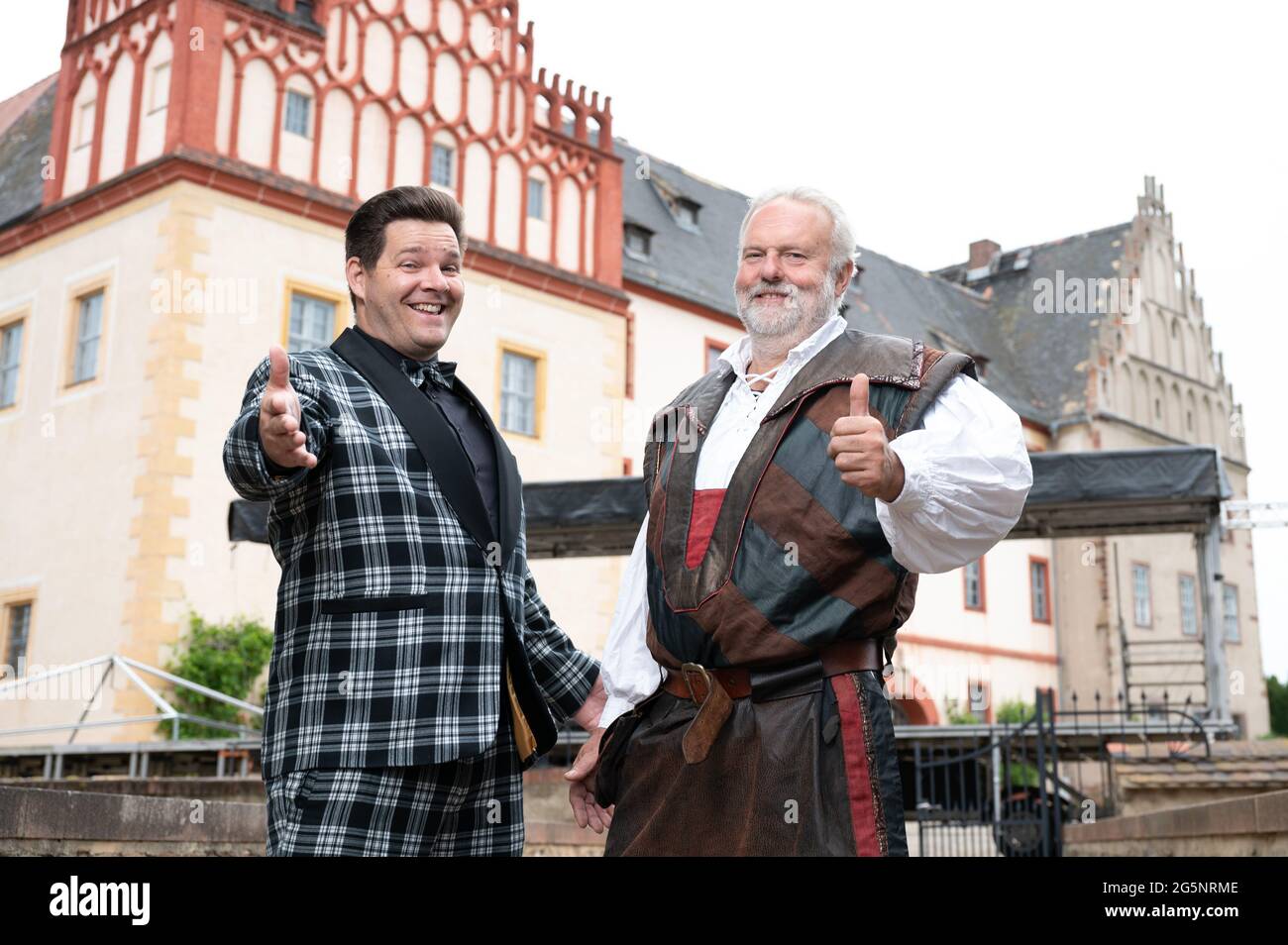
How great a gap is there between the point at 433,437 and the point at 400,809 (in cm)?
76

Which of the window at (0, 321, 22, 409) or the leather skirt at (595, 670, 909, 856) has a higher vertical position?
the window at (0, 321, 22, 409)

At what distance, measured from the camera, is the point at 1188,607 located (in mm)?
34812

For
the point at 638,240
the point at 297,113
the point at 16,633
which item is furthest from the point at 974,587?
the point at 16,633

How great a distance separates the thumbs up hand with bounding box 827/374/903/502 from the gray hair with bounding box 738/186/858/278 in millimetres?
741

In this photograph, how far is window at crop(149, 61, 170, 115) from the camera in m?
18.7

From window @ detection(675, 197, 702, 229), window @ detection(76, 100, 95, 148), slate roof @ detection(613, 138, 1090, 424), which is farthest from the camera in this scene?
window @ detection(675, 197, 702, 229)

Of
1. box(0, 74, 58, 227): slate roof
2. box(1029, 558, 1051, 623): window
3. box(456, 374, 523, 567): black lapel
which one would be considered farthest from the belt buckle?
box(1029, 558, 1051, 623): window

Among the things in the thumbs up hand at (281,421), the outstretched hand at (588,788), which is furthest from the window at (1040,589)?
the thumbs up hand at (281,421)

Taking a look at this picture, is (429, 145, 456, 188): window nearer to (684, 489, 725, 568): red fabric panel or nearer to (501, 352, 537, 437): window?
(501, 352, 537, 437): window

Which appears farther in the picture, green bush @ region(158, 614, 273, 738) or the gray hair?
green bush @ region(158, 614, 273, 738)

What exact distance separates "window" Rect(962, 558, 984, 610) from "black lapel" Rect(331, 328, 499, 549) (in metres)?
28.8

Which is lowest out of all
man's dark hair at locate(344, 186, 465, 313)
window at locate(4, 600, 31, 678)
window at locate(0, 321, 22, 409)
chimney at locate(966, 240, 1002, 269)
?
man's dark hair at locate(344, 186, 465, 313)

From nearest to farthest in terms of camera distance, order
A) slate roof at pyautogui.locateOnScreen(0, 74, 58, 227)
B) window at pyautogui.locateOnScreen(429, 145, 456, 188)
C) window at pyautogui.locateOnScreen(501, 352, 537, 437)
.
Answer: window at pyautogui.locateOnScreen(429, 145, 456, 188) < slate roof at pyautogui.locateOnScreen(0, 74, 58, 227) < window at pyautogui.locateOnScreen(501, 352, 537, 437)

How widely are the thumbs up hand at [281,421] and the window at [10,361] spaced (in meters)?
18.8
